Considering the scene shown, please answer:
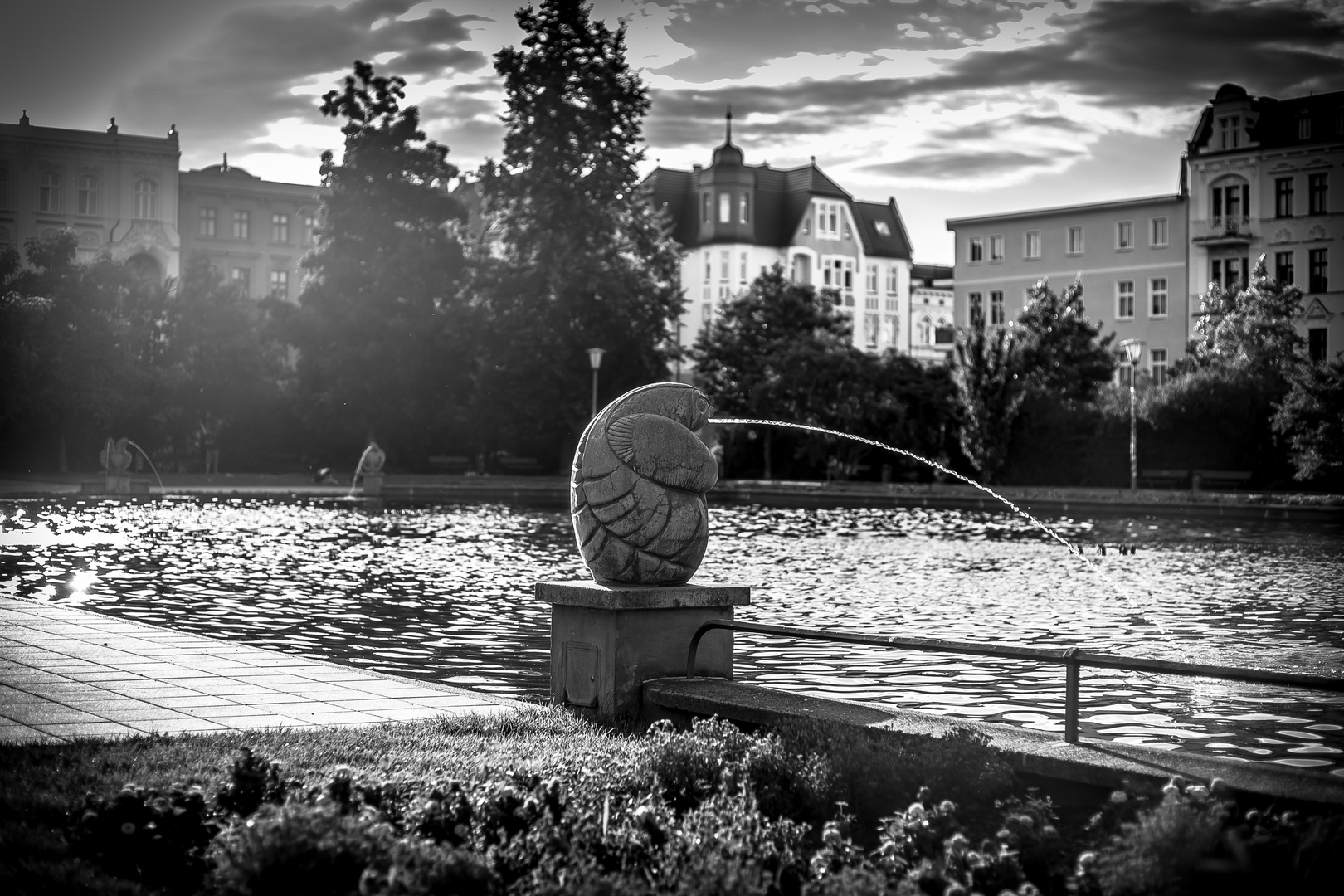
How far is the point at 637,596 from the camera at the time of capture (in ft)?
28.3

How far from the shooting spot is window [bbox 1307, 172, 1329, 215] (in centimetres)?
7269

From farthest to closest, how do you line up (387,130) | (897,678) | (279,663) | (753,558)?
(387,130)
(753,558)
(897,678)
(279,663)

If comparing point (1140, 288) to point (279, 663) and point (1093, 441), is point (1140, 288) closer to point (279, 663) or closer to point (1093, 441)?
point (1093, 441)

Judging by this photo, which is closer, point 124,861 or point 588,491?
point 124,861

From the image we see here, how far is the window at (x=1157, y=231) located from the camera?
259ft

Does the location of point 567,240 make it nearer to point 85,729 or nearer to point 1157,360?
point 1157,360

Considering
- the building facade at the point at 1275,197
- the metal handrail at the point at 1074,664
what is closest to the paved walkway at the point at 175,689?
the metal handrail at the point at 1074,664

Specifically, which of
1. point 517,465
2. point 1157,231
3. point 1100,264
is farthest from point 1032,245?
point 517,465

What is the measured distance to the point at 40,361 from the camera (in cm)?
5103

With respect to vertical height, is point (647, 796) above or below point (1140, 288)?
below

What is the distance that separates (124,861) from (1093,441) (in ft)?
164

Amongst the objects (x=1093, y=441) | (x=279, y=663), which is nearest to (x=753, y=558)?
(x=279, y=663)

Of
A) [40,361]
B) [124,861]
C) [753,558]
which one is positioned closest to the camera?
[124,861]

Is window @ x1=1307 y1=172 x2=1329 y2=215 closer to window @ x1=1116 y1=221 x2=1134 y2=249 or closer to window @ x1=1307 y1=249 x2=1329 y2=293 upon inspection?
window @ x1=1307 y1=249 x2=1329 y2=293
